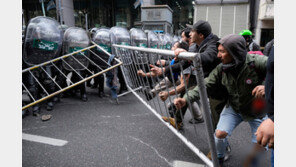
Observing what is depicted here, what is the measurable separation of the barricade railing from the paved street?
315mm

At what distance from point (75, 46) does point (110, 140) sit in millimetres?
2584

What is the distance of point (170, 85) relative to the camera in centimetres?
346

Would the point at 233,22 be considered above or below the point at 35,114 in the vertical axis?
above

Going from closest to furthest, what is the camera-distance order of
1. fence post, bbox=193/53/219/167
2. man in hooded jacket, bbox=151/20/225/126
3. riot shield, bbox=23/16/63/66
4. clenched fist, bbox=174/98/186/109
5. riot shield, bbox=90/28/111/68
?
fence post, bbox=193/53/219/167 → clenched fist, bbox=174/98/186/109 → man in hooded jacket, bbox=151/20/225/126 → riot shield, bbox=23/16/63/66 → riot shield, bbox=90/28/111/68

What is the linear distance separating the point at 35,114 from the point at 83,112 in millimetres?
943

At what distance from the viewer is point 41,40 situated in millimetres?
3906

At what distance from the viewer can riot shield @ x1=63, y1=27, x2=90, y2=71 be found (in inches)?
179

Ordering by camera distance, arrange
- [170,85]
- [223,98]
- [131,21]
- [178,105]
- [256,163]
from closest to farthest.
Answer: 1. [256,163]
2. [178,105]
3. [223,98]
4. [170,85]
5. [131,21]

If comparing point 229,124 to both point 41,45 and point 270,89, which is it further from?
point 41,45

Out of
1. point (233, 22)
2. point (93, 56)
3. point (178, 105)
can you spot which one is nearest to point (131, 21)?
point (233, 22)

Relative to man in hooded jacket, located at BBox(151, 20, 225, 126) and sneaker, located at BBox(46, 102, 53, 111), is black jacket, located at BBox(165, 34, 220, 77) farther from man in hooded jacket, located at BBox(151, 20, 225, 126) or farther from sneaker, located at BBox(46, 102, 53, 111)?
sneaker, located at BBox(46, 102, 53, 111)

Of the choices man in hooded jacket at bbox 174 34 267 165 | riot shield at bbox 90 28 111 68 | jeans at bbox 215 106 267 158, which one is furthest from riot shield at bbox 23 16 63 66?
jeans at bbox 215 106 267 158

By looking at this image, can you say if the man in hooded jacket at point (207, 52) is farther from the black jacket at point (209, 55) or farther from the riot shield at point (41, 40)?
the riot shield at point (41, 40)

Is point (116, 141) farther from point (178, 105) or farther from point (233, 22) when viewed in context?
point (233, 22)
